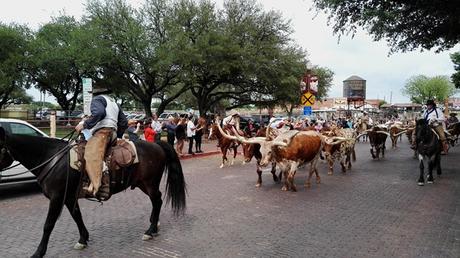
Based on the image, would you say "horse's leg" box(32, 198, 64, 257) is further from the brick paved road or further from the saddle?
the saddle

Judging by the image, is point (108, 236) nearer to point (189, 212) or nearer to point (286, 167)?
point (189, 212)

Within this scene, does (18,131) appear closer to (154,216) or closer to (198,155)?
(154,216)

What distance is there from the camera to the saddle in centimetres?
562

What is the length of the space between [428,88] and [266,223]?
98215 millimetres

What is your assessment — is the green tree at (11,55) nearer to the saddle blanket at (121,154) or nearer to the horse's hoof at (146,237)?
the saddle blanket at (121,154)

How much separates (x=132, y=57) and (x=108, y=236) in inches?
1030

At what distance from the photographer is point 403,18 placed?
14.1 m

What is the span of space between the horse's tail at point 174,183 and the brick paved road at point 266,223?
44 cm

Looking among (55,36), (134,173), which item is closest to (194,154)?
(134,173)

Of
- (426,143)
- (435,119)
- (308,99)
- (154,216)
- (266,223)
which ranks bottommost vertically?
(266,223)

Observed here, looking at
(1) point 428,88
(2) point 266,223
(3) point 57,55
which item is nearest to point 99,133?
(2) point 266,223

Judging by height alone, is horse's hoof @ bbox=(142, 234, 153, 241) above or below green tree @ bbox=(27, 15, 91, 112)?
below

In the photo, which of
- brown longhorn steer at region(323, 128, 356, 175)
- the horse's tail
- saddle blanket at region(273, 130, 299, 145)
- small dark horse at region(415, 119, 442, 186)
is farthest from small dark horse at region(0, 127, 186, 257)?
small dark horse at region(415, 119, 442, 186)

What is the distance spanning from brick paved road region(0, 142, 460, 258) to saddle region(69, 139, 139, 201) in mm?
902
